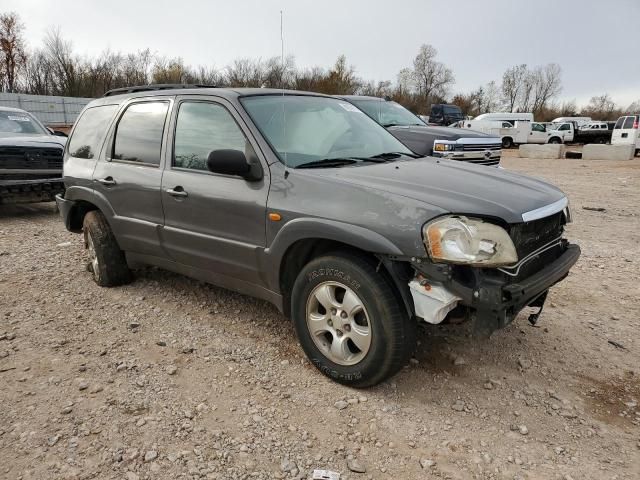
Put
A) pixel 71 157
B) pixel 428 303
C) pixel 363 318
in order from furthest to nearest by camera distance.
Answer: pixel 71 157 → pixel 363 318 → pixel 428 303

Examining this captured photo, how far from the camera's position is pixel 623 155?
63.9 feet

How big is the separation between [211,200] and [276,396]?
1413 mm

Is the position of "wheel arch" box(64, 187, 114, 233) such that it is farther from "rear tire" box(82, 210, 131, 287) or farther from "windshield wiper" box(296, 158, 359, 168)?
"windshield wiper" box(296, 158, 359, 168)

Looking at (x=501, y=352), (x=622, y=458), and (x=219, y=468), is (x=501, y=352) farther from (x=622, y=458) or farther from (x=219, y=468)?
(x=219, y=468)

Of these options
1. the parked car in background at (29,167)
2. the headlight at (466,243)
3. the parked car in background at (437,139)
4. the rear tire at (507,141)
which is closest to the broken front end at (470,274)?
the headlight at (466,243)

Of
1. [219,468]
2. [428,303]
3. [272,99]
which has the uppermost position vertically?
[272,99]

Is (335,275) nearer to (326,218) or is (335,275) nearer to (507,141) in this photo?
(326,218)

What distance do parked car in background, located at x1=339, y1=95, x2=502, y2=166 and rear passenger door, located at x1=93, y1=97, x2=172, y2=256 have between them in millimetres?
4140

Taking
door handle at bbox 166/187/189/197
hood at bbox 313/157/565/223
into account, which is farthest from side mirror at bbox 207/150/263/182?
door handle at bbox 166/187/189/197

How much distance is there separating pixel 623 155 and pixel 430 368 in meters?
20.4

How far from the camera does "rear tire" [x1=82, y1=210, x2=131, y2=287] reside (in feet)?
14.7

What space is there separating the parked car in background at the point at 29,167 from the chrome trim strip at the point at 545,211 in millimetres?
7476

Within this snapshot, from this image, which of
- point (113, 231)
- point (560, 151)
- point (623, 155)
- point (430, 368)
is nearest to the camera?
point (430, 368)

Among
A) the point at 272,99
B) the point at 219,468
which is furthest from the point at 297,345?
the point at 272,99
